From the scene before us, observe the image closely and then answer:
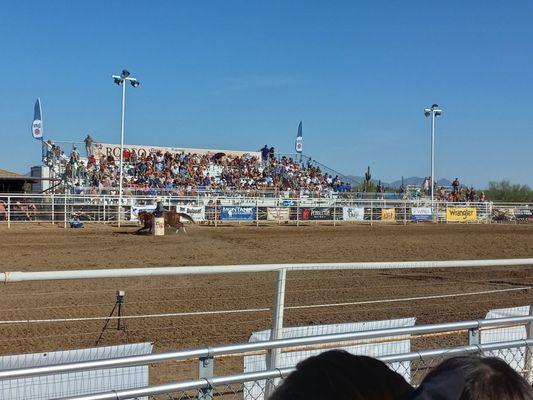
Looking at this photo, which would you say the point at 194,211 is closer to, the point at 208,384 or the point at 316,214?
the point at 316,214

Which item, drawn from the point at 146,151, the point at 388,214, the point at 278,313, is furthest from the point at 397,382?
the point at 146,151

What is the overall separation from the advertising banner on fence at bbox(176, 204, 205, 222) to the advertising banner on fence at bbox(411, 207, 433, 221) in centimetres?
1287

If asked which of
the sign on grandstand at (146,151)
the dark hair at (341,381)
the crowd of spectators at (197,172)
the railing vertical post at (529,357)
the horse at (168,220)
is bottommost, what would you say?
the railing vertical post at (529,357)

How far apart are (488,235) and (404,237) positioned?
4612 millimetres

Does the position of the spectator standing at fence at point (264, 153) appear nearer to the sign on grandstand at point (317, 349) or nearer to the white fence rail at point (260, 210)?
the white fence rail at point (260, 210)

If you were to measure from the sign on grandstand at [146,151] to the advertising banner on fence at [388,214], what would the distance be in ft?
53.1

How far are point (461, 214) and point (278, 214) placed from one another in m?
12.3

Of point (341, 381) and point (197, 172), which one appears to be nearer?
point (341, 381)

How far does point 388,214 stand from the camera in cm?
3434

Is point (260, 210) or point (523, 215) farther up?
point (260, 210)

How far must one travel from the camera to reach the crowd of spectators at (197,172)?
117 ft

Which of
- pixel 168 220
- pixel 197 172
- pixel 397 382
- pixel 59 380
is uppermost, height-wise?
pixel 197 172

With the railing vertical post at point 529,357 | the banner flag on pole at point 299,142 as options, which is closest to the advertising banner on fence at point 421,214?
the banner flag on pole at point 299,142

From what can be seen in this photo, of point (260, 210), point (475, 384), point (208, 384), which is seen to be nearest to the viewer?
point (475, 384)
